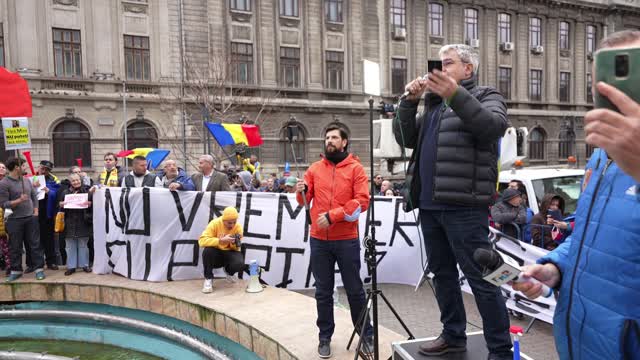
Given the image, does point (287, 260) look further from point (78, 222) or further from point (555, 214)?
point (555, 214)

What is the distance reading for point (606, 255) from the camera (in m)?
1.62

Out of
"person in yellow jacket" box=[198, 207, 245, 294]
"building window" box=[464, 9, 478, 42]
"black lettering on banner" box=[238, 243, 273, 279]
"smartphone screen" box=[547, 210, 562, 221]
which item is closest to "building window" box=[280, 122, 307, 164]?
"building window" box=[464, 9, 478, 42]

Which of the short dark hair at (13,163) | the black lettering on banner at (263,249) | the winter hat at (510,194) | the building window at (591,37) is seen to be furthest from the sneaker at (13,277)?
the building window at (591,37)

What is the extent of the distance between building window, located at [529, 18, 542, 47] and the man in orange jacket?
123 feet

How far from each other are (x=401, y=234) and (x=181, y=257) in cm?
343

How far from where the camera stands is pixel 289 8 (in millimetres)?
28266

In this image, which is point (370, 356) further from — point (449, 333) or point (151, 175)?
point (151, 175)

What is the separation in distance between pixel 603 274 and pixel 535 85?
39595 millimetres

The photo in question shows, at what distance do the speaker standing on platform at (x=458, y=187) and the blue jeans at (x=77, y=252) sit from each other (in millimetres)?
6205

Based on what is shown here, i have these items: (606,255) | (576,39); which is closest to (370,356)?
(606,255)

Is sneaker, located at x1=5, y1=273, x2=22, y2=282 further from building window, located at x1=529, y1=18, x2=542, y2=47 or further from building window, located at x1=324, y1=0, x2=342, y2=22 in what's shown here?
building window, located at x1=529, y1=18, x2=542, y2=47

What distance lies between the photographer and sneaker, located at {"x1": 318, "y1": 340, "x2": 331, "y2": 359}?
3.89m

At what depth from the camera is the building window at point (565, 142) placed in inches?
1473

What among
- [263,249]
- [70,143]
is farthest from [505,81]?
[263,249]
